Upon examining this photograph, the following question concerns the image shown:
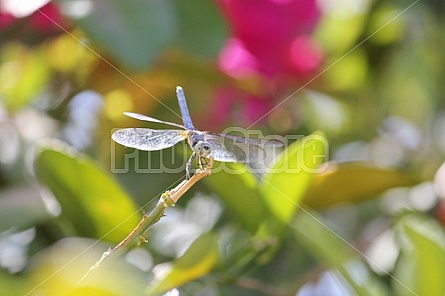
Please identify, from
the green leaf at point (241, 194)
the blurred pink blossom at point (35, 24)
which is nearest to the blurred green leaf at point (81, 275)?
the green leaf at point (241, 194)

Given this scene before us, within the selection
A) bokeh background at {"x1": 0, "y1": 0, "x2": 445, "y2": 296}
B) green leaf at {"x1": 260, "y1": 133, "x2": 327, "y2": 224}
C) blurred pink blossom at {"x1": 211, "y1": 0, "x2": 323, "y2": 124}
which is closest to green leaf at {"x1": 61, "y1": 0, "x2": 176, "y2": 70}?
bokeh background at {"x1": 0, "y1": 0, "x2": 445, "y2": 296}

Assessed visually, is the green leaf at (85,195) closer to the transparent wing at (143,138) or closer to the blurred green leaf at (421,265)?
the transparent wing at (143,138)

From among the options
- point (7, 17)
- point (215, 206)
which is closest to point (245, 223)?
point (215, 206)

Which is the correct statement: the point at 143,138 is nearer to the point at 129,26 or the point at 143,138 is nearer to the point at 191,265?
the point at 191,265

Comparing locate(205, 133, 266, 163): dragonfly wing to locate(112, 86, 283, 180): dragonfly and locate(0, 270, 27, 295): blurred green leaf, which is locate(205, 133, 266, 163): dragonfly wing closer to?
locate(112, 86, 283, 180): dragonfly

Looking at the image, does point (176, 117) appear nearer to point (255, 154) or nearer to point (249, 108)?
point (249, 108)

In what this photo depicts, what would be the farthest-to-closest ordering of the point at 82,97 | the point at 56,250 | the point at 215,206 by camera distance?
the point at 82,97 → the point at 215,206 → the point at 56,250

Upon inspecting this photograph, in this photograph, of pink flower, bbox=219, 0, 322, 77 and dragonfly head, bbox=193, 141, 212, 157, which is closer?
dragonfly head, bbox=193, 141, 212, 157

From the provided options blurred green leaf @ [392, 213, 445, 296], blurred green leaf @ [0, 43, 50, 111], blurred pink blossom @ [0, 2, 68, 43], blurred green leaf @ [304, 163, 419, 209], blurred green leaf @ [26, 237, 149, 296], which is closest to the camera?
blurred green leaf @ [26, 237, 149, 296]
